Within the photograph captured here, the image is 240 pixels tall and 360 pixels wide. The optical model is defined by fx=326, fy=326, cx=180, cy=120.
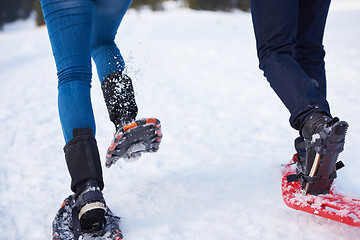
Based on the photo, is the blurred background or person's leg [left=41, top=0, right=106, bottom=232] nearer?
person's leg [left=41, top=0, right=106, bottom=232]

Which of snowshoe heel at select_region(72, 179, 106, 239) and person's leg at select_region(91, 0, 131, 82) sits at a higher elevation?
person's leg at select_region(91, 0, 131, 82)

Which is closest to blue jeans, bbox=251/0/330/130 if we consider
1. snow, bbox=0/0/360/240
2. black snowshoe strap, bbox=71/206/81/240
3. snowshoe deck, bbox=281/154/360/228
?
snowshoe deck, bbox=281/154/360/228

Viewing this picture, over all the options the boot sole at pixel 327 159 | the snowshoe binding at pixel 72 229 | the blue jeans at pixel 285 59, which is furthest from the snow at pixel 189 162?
the blue jeans at pixel 285 59

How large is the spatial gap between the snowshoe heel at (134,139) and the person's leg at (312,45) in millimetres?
821

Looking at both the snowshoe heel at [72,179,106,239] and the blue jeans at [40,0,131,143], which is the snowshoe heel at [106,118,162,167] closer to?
the blue jeans at [40,0,131,143]

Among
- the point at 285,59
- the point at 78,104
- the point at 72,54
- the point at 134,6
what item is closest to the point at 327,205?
the point at 285,59

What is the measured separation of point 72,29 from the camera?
1261 mm


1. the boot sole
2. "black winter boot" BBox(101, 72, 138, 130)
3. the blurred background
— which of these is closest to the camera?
the boot sole

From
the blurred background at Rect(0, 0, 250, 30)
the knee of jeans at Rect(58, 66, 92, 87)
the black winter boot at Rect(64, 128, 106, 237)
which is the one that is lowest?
the black winter boot at Rect(64, 128, 106, 237)

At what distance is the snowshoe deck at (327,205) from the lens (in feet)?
3.84

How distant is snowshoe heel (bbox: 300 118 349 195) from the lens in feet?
3.54

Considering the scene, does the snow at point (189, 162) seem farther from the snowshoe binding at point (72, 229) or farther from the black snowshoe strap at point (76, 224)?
the black snowshoe strap at point (76, 224)

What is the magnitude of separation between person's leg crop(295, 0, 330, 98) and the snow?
1.82 feet

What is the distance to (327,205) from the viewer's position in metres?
1.24
